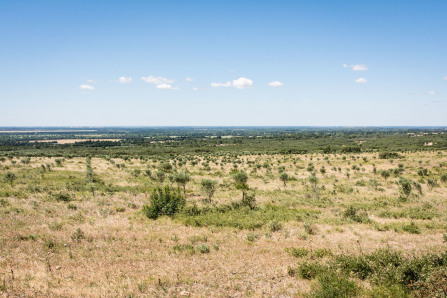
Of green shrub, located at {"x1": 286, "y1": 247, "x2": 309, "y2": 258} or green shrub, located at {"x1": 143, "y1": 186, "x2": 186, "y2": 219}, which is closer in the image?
green shrub, located at {"x1": 286, "y1": 247, "x2": 309, "y2": 258}

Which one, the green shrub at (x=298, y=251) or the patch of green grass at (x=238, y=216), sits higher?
the green shrub at (x=298, y=251)

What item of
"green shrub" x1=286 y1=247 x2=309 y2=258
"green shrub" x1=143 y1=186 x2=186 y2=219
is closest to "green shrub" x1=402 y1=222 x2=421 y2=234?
"green shrub" x1=286 y1=247 x2=309 y2=258

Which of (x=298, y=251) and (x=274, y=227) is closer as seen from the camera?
(x=298, y=251)

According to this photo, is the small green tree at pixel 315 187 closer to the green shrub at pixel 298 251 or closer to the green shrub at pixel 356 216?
the green shrub at pixel 356 216

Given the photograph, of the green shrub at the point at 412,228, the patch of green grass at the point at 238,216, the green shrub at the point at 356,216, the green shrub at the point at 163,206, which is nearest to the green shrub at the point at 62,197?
the green shrub at the point at 163,206

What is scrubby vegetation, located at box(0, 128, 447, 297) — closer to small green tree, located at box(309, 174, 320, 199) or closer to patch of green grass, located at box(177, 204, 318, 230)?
patch of green grass, located at box(177, 204, 318, 230)

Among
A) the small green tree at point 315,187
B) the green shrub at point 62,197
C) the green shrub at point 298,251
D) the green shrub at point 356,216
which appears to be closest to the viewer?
the green shrub at point 298,251

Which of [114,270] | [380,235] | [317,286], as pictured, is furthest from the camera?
[380,235]

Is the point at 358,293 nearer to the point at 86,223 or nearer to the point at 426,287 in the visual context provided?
the point at 426,287

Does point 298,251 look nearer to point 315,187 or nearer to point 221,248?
point 221,248

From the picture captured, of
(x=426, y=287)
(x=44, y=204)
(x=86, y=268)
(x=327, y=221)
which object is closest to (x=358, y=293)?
(x=426, y=287)

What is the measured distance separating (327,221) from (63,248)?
51.8 ft

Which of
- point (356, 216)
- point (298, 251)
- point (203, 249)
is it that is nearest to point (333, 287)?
point (298, 251)

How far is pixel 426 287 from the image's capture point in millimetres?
7773
